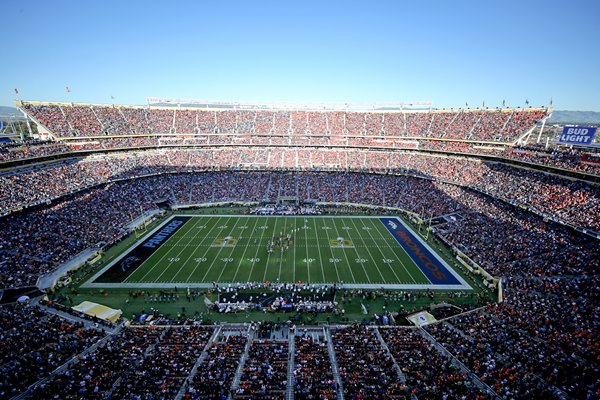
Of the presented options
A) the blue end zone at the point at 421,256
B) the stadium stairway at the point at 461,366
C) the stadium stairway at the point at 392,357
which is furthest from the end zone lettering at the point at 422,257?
the stadium stairway at the point at 392,357

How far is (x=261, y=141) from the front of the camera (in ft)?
190

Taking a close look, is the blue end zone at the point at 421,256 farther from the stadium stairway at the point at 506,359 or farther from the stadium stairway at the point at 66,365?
the stadium stairway at the point at 66,365

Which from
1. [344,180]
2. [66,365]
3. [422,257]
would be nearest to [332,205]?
[344,180]

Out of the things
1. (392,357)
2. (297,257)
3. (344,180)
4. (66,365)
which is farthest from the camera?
(344,180)

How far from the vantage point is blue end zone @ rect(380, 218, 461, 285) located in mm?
25688

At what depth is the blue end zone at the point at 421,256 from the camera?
25688 millimetres

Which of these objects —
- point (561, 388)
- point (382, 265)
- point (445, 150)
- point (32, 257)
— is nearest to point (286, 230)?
point (382, 265)

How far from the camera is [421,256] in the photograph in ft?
97.0

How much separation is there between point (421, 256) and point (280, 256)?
43.2ft

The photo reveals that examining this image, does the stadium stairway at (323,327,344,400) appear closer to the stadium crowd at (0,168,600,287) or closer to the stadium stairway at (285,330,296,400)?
the stadium stairway at (285,330,296,400)

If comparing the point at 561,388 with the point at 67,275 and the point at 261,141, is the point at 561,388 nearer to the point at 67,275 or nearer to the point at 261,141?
the point at 67,275

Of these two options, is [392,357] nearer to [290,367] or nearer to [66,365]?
[290,367]

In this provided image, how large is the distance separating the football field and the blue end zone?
7 centimetres

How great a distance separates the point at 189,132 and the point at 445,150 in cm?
4337
